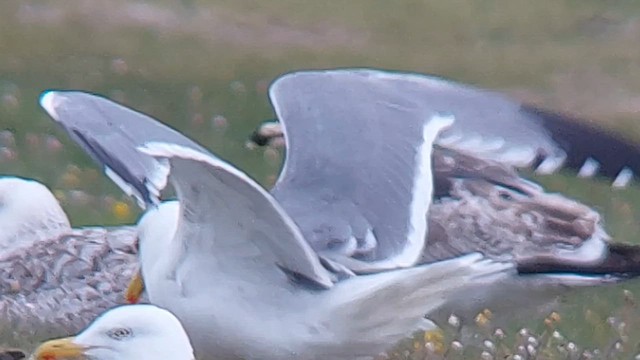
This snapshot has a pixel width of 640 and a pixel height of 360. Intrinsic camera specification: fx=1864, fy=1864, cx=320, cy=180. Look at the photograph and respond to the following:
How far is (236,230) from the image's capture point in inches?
208

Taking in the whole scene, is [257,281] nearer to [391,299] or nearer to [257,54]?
[391,299]

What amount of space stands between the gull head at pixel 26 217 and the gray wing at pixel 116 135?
0.98m

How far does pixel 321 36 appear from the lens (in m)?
12.2

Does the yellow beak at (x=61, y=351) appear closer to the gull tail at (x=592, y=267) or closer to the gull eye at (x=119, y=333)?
the gull eye at (x=119, y=333)

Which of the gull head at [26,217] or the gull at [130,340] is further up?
the gull at [130,340]

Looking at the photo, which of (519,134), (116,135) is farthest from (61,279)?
(519,134)

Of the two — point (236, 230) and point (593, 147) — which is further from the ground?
point (236, 230)

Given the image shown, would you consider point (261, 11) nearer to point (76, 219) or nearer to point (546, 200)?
point (76, 219)

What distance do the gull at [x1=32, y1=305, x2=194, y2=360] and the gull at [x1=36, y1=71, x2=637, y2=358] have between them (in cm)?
42

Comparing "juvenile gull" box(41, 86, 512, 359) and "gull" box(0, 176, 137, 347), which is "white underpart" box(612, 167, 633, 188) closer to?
"juvenile gull" box(41, 86, 512, 359)

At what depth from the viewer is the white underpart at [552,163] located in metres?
5.93

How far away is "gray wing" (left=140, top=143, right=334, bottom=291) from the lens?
5059mm

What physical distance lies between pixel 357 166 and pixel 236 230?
2.11ft

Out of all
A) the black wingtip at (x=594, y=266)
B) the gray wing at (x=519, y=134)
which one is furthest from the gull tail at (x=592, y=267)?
the gray wing at (x=519, y=134)
